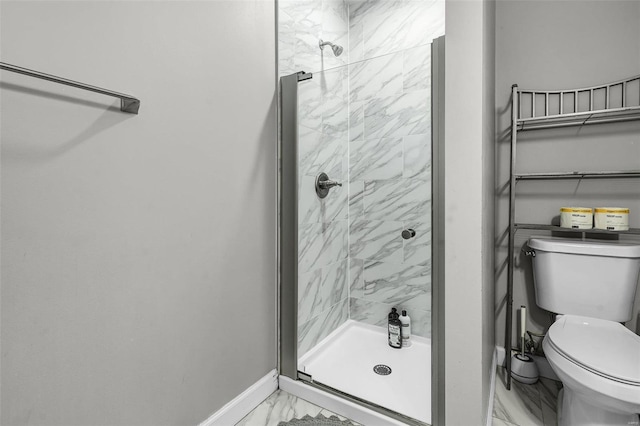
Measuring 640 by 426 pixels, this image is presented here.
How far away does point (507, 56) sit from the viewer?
74.3 inches

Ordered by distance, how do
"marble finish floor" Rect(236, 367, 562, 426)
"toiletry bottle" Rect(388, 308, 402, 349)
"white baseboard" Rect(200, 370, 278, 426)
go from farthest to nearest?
1. "toiletry bottle" Rect(388, 308, 402, 349)
2. "marble finish floor" Rect(236, 367, 562, 426)
3. "white baseboard" Rect(200, 370, 278, 426)

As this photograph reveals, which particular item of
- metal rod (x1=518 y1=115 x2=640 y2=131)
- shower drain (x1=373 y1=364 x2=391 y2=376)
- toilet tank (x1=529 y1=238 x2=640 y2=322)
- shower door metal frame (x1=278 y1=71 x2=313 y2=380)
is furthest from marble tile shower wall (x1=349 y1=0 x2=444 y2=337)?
metal rod (x1=518 y1=115 x2=640 y2=131)

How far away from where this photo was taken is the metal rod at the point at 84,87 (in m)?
0.71

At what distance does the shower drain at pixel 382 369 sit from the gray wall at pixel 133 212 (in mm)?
626

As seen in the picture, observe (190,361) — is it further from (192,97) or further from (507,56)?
(507,56)

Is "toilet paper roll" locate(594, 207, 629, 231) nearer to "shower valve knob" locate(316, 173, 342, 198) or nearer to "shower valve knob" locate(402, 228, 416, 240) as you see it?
"shower valve knob" locate(402, 228, 416, 240)

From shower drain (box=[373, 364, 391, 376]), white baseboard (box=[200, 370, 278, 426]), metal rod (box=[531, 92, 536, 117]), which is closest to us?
white baseboard (box=[200, 370, 278, 426])

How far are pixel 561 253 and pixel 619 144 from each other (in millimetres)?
650

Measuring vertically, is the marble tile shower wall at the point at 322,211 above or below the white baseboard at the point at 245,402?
above

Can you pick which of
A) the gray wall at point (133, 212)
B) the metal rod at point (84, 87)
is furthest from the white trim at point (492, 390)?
the metal rod at point (84, 87)

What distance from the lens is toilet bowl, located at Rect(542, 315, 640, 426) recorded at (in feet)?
3.48

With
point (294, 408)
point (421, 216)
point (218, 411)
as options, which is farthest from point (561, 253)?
point (218, 411)

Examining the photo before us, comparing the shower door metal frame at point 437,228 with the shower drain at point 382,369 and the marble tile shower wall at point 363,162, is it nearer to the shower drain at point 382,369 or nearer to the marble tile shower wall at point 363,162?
the marble tile shower wall at point 363,162

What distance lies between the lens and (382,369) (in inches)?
67.8
